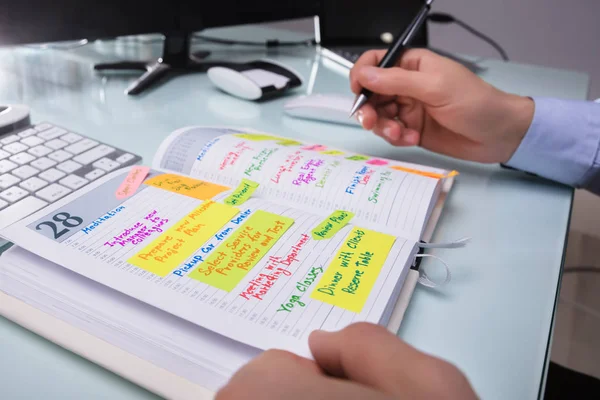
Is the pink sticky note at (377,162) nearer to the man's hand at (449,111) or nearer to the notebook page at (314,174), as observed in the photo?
the notebook page at (314,174)

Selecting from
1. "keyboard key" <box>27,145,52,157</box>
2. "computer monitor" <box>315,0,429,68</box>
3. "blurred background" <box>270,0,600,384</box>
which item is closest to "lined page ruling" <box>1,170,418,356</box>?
"keyboard key" <box>27,145,52,157</box>

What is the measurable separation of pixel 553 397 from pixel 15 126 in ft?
2.75

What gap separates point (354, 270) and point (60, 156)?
0.34 metres

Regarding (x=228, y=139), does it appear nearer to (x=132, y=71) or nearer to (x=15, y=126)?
(x=15, y=126)

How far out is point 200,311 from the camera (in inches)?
12.9

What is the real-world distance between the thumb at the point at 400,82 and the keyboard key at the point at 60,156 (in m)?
0.36

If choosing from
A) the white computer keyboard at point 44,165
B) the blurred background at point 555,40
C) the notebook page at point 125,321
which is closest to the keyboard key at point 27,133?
the white computer keyboard at point 44,165

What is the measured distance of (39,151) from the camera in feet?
1.73

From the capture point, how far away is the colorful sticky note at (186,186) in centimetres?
47

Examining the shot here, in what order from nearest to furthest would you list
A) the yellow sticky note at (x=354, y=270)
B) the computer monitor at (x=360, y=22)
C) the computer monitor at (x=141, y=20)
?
the yellow sticky note at (x=354, y=270), the computer monitor at (x=141, y=20), the computer monitor at (x=360, y=22)

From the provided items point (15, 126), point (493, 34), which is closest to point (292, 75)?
point (15, 126)

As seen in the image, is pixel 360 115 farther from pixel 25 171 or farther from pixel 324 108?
pixel 25 171

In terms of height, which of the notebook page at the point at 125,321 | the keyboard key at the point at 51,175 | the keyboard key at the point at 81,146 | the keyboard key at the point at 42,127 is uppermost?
the keyboard key at the point at 42,127

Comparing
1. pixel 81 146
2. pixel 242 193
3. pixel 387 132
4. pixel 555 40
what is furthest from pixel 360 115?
pixel 555 40
